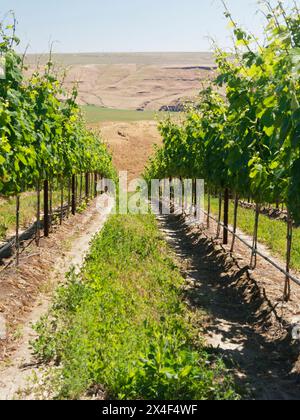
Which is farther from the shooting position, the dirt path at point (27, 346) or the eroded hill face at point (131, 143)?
the eroded hill face at point (131, 143)

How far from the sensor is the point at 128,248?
49.0 feet

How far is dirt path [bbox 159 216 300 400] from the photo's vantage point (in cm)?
704

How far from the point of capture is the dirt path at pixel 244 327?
7039 mm

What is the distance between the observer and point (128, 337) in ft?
24.8

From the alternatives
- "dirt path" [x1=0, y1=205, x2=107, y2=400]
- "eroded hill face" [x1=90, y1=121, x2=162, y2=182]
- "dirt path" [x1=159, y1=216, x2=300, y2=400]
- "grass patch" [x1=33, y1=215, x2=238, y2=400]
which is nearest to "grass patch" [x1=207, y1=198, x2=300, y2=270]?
"dirt path" [x1=159, y1=216, x2=300, y2=400]

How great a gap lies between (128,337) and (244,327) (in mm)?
2823

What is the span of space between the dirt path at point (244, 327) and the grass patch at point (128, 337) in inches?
14.7

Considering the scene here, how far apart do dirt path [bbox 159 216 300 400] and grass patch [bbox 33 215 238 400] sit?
1.22 feet

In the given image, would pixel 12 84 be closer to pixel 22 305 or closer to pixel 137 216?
pixel 22 305

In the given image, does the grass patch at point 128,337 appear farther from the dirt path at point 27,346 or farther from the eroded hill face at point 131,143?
the eroded hill face at point 131,143

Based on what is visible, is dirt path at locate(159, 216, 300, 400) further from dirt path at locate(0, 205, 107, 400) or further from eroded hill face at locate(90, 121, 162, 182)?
eroded hill face at locate(90, 121, 162, 182)

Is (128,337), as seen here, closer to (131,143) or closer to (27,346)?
(27,346)

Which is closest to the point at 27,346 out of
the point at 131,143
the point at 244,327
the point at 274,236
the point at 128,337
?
the point at 128,337

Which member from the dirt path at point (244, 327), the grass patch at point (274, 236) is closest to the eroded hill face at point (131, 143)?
the grass patch at point (274, 236)
